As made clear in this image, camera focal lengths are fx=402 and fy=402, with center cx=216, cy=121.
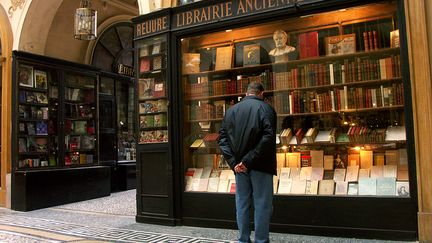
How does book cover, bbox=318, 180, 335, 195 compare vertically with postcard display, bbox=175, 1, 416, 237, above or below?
below

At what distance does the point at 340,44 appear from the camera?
5367 mm

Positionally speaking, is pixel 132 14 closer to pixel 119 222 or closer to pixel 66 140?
pixel 66 140

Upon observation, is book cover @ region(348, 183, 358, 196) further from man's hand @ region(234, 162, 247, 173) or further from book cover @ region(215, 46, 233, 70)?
book cover @ region(215, 46, 233, 70)

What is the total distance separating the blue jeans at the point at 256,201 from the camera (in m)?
3.97

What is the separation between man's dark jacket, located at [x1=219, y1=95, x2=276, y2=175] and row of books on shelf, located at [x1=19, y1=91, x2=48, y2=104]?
217 inches

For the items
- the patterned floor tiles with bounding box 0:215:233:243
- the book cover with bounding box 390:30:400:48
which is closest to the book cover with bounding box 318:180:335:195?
the patterned floor tiles with bounding box 0:215:233:243

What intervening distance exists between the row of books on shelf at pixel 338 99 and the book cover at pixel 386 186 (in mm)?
901

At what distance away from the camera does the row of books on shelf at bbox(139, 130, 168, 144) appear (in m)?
6.01

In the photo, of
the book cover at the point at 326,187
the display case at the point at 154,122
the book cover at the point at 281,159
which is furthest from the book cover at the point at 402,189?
the display case at the point at 154,122

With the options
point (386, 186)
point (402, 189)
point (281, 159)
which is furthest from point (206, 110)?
point (402, 189)

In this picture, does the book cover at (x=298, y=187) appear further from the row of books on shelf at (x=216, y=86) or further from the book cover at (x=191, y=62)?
the book cover at (x=191, y=62)

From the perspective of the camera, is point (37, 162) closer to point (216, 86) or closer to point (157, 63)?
A: point (157, 63)

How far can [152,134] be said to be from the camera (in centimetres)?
616

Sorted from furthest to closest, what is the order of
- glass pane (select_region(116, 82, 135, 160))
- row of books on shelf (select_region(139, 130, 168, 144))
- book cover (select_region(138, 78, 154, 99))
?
glass pane (select_region(116, 82, 135, 160)), book cover (select_region(138, 78, 154, 99)), row of books on shelf (select_region(139, 130, 168, 144))
